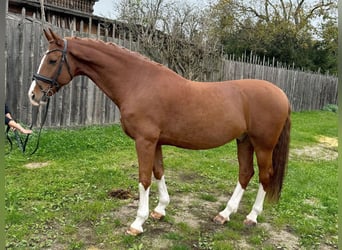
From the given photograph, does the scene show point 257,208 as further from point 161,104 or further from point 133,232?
point 161,104

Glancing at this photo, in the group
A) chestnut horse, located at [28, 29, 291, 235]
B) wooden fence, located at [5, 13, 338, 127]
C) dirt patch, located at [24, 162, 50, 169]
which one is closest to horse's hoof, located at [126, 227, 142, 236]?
chestnut horse, located at [28, 29, 291, 235]

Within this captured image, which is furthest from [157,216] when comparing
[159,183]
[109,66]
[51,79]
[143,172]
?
[51,79]

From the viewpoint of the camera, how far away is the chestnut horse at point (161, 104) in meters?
2.63

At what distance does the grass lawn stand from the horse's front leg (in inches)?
3.9

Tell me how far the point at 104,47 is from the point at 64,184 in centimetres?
176

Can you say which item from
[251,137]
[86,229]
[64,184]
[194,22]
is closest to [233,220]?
[251,137]

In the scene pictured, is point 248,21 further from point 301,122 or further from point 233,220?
point 233,220

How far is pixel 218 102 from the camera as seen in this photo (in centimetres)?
289

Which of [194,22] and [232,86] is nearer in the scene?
[232,86]

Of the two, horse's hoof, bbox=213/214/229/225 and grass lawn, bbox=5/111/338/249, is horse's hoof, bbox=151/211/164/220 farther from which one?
horse's hoof, bbox=213/214/229/225

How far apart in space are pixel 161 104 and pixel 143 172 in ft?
1.96

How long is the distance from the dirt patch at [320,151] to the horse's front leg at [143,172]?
14.1 feet

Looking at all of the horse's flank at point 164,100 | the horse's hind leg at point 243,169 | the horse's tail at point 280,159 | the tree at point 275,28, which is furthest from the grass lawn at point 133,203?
the tree at point 275,28

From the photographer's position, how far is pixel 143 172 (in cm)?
271
